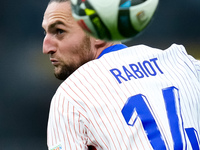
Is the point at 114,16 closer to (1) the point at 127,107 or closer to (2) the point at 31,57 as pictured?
(1) the point at 127,107

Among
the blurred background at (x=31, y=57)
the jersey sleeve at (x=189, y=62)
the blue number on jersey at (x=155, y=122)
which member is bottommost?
the blue number on jersey at (x=155, y=122)

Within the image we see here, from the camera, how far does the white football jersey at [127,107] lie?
7.23 ft

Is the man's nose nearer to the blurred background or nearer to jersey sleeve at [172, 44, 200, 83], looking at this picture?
jersey sleeve at [172, 44, 200, 83]

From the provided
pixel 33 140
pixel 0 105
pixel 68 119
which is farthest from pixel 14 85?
pixel 68 119

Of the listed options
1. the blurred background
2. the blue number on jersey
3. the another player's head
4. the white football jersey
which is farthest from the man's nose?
the blurred background

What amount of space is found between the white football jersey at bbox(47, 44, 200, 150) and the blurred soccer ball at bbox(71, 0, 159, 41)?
0.92ft

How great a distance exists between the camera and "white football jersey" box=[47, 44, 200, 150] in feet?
7.23

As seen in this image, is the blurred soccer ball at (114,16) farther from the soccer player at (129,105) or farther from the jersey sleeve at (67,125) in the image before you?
the jersey sleeve at (67,125)

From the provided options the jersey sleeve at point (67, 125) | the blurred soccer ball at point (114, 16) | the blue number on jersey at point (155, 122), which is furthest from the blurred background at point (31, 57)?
the blurred soccer ball at point (114, 16)

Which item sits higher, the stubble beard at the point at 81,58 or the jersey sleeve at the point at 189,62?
the stubble beard at the point at 81,58

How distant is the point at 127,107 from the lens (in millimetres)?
2229

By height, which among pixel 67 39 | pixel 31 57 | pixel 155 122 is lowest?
pixel 155 122

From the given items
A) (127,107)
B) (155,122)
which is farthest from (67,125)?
(155,122)

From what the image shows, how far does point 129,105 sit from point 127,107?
0.05ft
